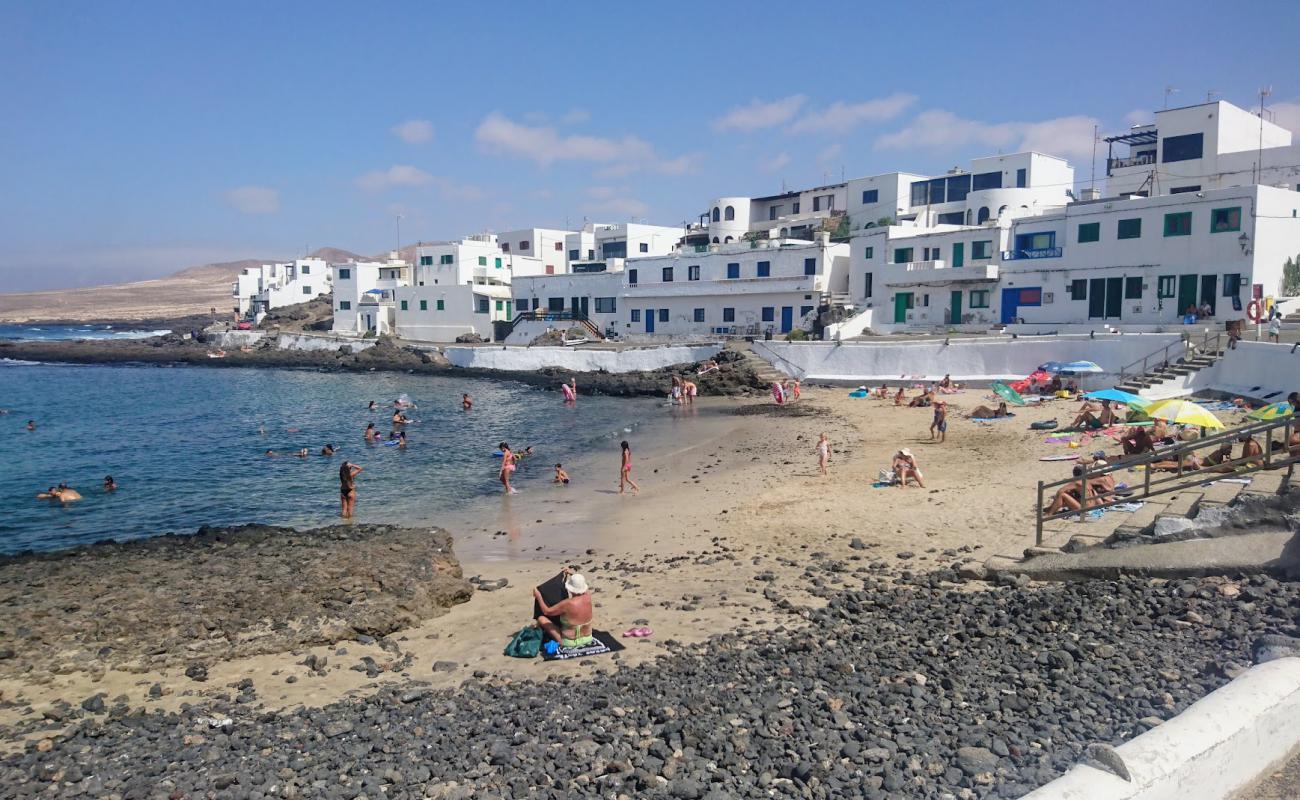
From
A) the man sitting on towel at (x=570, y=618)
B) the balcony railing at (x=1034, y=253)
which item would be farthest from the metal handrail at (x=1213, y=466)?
the balcony railing at (x=1034, y=253)

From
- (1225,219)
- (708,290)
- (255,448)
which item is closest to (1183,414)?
(1225,219)

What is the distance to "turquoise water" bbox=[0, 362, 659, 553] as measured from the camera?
69.7 ft

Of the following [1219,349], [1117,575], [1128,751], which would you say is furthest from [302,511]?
[1219,349]

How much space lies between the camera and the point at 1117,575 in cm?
1034

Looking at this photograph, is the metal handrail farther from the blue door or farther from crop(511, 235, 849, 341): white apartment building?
crop(511, 235, 849, 341): white apartment building

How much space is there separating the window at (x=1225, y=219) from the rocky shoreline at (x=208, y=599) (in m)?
33.4

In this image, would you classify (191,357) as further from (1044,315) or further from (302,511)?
(1044,315)

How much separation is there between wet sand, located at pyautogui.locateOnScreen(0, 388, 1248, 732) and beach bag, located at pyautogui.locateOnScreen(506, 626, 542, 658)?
21cm

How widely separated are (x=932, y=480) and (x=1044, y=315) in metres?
24.9

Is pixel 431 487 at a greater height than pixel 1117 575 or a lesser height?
lesser

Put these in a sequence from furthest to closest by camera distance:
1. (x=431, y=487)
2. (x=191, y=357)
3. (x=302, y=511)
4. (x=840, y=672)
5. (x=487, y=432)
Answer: (x=191, y=357) < (x=487, y=432) < (x=431, y=487) < (x=302, y=511) < (x=840, y=672)

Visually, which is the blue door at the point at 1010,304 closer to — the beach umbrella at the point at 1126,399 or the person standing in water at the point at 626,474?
the beach umbrella at the point at 1126,399

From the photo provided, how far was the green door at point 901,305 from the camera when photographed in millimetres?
46969

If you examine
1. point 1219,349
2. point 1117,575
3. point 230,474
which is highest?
point 1219,349
